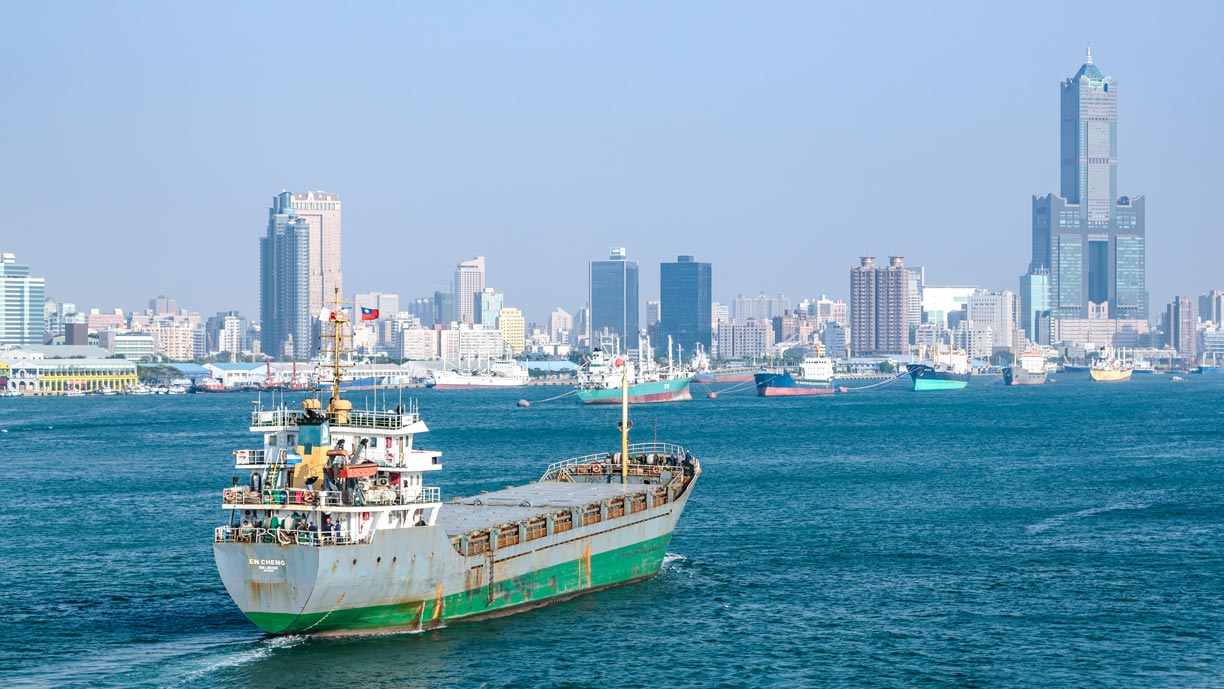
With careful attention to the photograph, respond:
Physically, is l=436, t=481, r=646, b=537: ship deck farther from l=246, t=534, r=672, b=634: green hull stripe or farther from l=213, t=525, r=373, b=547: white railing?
l=213, t=525, r=373, b=547: white railing

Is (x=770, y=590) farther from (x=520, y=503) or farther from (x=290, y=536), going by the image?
(x=290, y=536)

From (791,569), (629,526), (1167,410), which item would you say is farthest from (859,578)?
(1167,410)

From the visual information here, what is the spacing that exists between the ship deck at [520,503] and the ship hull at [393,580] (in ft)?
5.23

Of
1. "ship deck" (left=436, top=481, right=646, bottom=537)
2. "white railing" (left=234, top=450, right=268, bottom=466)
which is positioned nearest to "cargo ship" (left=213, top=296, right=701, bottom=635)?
"white railing" (left=234, top=450, right=268, bottom=466)

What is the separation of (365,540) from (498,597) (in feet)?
20.1

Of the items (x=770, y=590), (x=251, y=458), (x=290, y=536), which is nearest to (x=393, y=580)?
(x=290, y=536)

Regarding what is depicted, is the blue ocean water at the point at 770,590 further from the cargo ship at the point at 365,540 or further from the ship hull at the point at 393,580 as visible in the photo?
the cargo ship at the point at 365,540

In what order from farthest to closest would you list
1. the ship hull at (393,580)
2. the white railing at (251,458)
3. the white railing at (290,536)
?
the white railing at (251,458) < the white railing at (290,536) < the ship hull at (393,580)

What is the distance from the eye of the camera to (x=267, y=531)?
132ft

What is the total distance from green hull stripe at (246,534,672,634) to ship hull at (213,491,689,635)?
0.03 metres

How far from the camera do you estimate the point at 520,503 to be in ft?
174

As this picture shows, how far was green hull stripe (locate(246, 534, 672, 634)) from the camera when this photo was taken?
40750 millimetres

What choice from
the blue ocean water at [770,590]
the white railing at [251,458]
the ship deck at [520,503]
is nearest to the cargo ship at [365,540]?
the white railing at [251,458]

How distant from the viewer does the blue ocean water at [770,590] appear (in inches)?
1578
